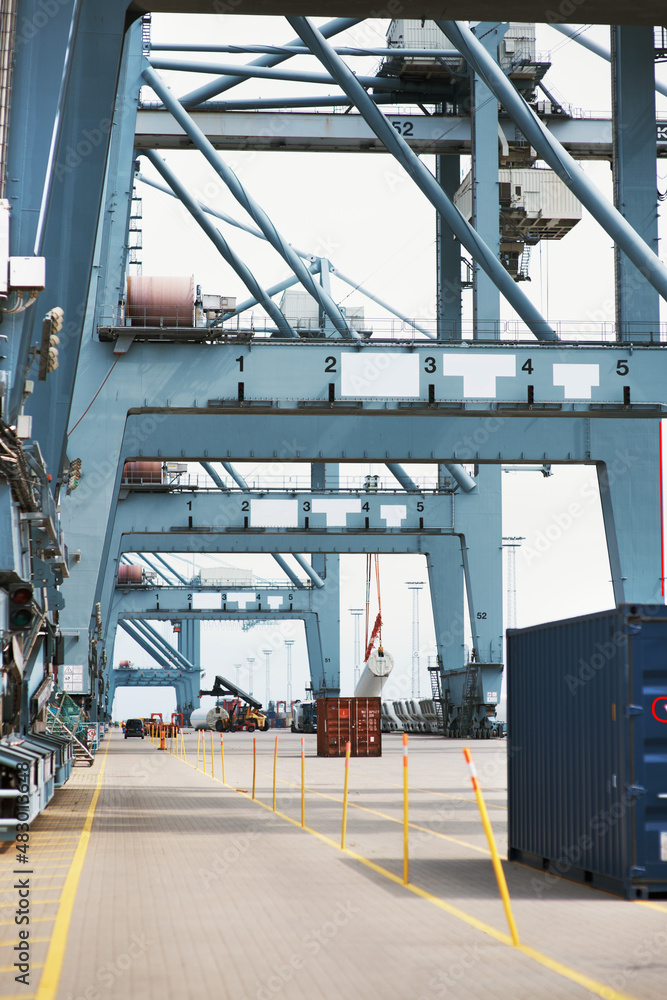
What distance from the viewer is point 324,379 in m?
20.4

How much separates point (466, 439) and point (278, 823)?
14784mm

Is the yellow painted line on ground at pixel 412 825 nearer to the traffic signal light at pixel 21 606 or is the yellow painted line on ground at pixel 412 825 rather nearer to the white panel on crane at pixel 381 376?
the traffic signal light at pixel 21 606

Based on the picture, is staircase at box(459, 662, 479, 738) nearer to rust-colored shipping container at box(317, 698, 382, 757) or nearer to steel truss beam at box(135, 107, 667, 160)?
rust-colored shipping container at box(317, 698, 382, 757)

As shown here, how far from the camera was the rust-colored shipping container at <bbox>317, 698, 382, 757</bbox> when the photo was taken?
35.6m

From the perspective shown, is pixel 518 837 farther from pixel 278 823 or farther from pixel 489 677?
pixel 489 677

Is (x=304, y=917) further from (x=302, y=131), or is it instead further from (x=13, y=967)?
(x=302, y=131)

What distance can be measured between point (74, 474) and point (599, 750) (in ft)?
50.7

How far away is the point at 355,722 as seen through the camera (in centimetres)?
3578

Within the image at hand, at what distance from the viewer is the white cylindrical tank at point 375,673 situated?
5225 cm

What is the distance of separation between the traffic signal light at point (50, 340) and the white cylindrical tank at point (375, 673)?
1503 inches

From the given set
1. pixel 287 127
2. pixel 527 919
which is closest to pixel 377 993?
pixel 527 919

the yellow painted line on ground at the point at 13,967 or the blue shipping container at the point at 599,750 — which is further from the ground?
the blue shipping container at the point at 599,750

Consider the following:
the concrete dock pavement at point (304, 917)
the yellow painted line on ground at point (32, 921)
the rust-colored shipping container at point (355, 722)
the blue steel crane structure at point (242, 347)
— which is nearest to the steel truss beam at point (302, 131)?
the blue steel crane structure at point (242, 347)

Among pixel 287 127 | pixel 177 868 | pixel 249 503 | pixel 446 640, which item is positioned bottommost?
pixel 177 868
